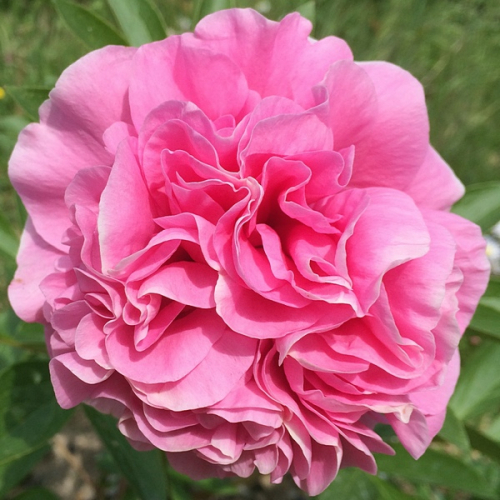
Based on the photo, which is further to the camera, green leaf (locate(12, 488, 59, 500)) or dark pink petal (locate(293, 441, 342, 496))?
green leaf (locate(12, 488, 59, 500))

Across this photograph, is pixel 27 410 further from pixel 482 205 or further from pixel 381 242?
pixel 482 205

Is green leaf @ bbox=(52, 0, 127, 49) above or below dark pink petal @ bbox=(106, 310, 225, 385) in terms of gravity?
above

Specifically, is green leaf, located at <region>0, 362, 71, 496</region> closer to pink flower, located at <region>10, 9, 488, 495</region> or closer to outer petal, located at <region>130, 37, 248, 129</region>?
pink flower, located at <region>10, 9, 488, 495</region>

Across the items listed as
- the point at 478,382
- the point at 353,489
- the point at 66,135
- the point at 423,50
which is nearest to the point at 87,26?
the point at 66,135

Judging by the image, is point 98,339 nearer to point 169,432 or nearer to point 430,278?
point 169,432

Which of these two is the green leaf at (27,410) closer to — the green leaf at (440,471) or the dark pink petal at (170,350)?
the dark pink petal at (170,350)

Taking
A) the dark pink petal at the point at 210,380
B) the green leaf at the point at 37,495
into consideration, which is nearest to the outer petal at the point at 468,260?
the dark pink petal at the point at 210,380

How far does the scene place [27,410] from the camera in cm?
→ 91

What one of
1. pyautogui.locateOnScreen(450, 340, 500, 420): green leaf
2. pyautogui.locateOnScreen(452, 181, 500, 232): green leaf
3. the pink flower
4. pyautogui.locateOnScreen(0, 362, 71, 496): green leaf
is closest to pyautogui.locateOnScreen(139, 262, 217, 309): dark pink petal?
the pink flower

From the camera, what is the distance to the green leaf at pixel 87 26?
924 millimetres

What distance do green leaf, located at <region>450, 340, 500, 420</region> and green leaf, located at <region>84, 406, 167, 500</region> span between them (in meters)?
0.72

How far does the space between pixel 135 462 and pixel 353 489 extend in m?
0.44

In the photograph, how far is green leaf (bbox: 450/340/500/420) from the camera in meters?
1.29

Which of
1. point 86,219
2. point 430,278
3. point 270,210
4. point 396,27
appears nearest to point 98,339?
point 86,219
